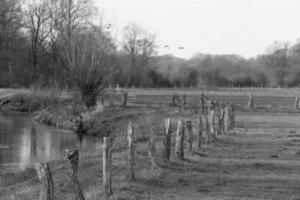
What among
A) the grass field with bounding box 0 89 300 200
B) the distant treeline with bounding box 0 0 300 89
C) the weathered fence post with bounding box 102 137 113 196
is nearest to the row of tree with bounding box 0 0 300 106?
the distant treeline with bounding box 0 0 300 89

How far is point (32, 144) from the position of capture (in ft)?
96.3

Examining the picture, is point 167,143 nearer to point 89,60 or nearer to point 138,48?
point 89,60

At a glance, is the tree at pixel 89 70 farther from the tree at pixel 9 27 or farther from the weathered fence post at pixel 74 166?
the weathered fence post at pixel 74 166

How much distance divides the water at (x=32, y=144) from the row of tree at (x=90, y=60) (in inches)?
307

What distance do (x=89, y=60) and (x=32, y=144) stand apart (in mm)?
18284

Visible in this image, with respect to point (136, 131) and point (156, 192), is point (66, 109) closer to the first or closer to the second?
point (136, 131)

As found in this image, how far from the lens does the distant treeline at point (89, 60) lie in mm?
48688

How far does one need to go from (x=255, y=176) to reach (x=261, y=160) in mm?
3466

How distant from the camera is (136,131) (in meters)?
32.2

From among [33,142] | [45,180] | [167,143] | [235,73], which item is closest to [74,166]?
[45,180]

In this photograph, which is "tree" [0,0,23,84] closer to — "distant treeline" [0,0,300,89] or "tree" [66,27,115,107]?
"distant treeline" [0,0,300,89]

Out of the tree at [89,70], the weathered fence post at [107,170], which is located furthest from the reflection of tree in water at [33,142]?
the weathered fence post at [107,170]

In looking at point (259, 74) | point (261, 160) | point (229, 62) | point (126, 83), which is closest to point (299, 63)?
point (259, 74)

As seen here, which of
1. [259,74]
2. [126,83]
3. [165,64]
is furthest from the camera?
[165,64]
